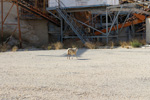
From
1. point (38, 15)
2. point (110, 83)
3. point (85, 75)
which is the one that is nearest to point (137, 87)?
point (110, 83)

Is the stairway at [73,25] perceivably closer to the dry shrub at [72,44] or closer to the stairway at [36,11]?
the dry shrub at [72,44]

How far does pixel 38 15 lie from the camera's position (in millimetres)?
22750

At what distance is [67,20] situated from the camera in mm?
21922

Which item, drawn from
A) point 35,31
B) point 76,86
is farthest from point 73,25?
point 76,86

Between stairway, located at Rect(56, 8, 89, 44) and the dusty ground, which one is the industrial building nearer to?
stairway, located at Rect(56, 8, 89, 44)

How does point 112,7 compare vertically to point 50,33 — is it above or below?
above

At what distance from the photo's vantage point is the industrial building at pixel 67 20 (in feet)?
71.2

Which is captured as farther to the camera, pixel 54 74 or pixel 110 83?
pixel 54 74

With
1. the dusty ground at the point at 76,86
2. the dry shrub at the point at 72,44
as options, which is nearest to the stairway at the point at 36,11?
the dry shrub at the point at 72,44

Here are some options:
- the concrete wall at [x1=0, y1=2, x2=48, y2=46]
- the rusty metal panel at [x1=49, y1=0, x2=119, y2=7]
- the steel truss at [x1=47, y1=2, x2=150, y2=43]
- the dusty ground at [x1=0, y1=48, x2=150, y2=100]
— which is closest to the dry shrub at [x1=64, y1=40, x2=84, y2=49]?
the steel truss at [x1=47, y1=2, x2=150, y2=43]

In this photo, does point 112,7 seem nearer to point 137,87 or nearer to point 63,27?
point 63,27

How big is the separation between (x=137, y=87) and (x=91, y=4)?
1654 cm

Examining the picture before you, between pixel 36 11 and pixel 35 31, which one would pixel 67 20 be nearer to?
pixel 36 11

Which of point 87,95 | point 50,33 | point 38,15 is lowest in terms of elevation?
point 87,95
